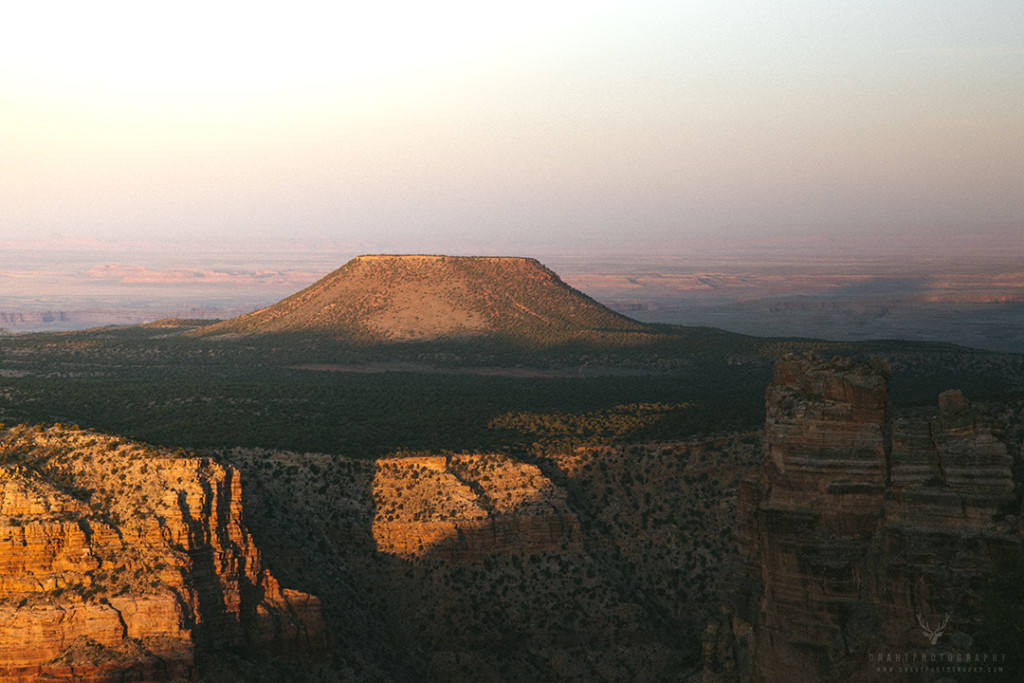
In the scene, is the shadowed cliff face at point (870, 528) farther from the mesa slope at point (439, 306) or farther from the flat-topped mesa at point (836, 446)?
the mesa slope at point (439, 306)

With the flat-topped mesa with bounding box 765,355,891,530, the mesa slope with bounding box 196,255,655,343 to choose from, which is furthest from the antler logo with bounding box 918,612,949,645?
the mesa slope with bounding box 196,255,655,343

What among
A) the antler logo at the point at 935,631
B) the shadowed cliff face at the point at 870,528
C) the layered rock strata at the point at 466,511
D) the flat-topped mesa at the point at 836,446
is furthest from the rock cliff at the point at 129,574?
the antler logo at the point at 935,631

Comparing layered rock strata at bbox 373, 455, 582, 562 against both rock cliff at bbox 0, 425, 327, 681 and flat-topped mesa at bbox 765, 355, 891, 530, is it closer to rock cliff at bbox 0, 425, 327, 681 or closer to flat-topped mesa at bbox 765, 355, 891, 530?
rock cliff at bbox 0, 425, 327, 681

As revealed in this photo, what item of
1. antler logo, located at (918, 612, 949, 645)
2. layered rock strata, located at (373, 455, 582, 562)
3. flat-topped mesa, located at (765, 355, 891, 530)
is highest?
flat-topped mesa, located at (765, 355, 891, 530)

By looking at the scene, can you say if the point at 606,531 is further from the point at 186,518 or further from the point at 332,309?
the point at 332,309

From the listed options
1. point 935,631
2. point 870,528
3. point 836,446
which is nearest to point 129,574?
point 836,446

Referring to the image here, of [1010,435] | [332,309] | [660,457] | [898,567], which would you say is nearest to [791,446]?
[898,567]

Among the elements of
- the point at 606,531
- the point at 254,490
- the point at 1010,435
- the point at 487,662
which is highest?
the point at 1010,435
